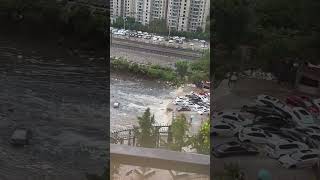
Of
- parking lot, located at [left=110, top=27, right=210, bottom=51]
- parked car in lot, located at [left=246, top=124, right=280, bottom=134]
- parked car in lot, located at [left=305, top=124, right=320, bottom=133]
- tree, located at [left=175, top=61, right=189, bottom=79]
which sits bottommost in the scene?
parked car in lot, located at [left=246, top=124, right=280, bottom=134]

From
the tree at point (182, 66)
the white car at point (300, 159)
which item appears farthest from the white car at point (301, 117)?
the tree at point (182, 66)

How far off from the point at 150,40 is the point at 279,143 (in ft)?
2.00

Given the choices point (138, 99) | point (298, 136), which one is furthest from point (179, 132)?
point (298, 136)

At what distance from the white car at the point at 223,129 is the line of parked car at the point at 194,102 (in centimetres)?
6

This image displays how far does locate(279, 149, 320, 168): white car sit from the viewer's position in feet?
4.64

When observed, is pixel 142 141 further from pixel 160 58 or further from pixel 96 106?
pixel 160 58

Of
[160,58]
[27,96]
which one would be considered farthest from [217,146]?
[27,96]

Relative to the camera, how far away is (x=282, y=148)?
4.65ft

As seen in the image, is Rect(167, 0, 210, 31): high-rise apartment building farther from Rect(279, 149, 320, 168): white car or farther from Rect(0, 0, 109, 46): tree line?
Rect(279, 149, 320, 168): white car

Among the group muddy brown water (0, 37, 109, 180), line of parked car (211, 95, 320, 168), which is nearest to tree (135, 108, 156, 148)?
muddy brown water (0, 37, 109, 180)

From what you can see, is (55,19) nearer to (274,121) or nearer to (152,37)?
(152,37)

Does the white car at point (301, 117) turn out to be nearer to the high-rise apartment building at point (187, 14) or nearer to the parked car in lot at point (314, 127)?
the parked car in lot at point (314, 127)

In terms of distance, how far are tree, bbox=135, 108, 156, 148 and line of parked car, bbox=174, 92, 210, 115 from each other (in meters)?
0.12

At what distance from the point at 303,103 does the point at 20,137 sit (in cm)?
105
